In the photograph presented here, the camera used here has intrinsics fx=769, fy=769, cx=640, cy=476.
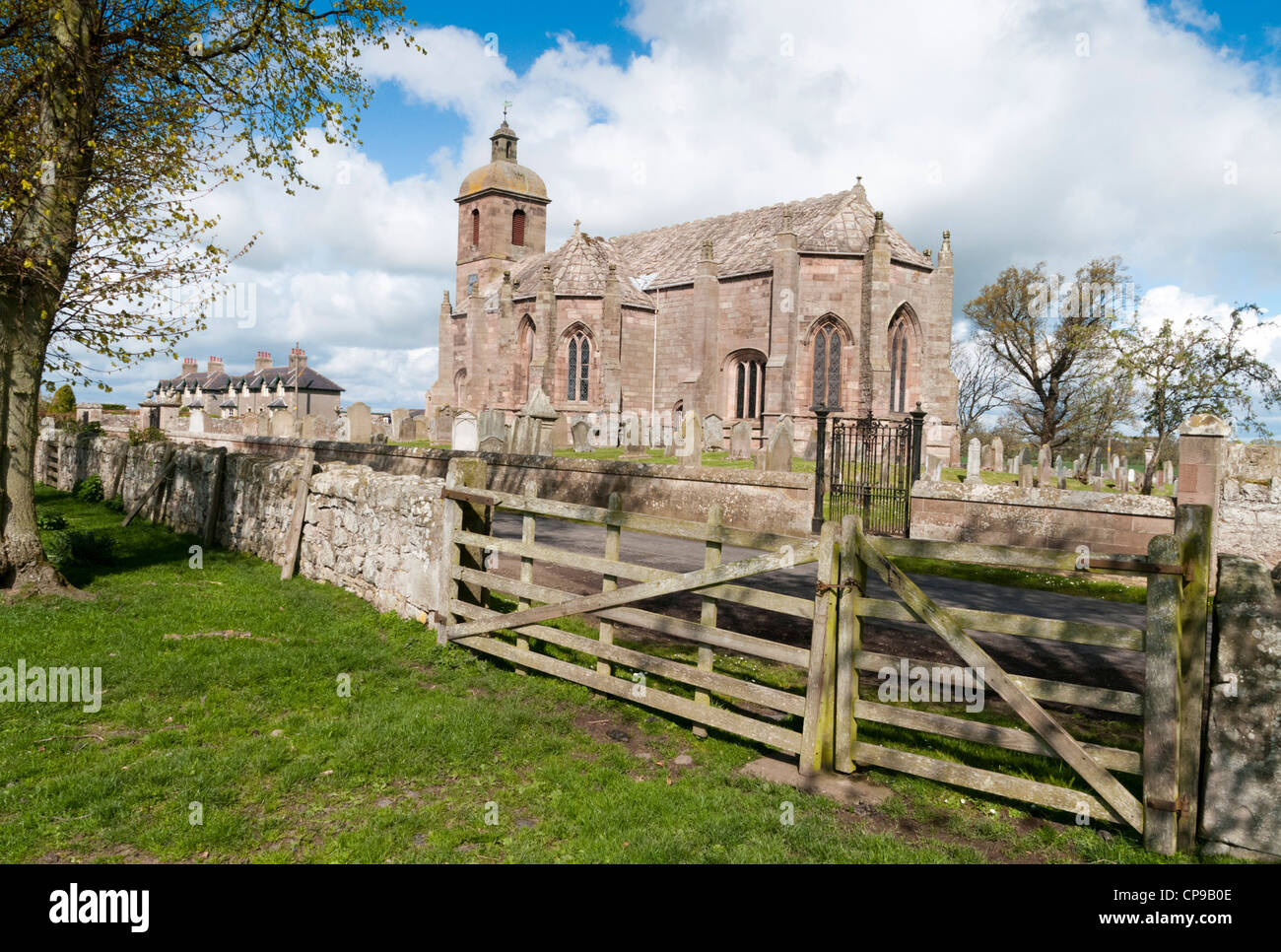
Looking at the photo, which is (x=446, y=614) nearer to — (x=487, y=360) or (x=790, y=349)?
(x=790, y=349)

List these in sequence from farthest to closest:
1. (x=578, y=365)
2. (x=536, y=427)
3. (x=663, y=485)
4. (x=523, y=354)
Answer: (x=523, y=354), (x=578, y=365), (x=536, y=427), (x=663, y=485)

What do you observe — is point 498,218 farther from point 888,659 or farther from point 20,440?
point 888,659

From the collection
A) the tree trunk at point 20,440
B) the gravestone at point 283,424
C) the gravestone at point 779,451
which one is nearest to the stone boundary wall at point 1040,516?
the gravestone at point 779,451

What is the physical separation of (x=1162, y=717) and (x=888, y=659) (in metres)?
1.34

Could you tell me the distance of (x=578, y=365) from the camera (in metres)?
38.0

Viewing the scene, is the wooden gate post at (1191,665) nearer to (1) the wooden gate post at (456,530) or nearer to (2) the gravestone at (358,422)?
(1) the wooden gate post at (456,530)

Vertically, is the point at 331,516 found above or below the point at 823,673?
above

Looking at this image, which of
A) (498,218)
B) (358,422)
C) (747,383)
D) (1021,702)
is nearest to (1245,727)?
(1021,702)

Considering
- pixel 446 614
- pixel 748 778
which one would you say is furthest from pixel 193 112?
pixel 748 778

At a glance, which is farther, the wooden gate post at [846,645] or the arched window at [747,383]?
the arched window at [747,383]

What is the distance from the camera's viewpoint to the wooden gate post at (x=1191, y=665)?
12.2ft

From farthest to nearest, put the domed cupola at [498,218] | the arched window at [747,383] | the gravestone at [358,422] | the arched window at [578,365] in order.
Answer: the domed cupola at [498,218], the arched window at [578,365], the arched window at [747,383], the gravestone at [358,422]

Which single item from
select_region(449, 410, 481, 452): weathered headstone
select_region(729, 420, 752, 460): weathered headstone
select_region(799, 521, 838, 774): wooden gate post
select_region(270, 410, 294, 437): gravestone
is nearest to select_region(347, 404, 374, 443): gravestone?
select_region(270, 410, 294, 437): gravestone

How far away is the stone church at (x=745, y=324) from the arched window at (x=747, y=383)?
6cm
